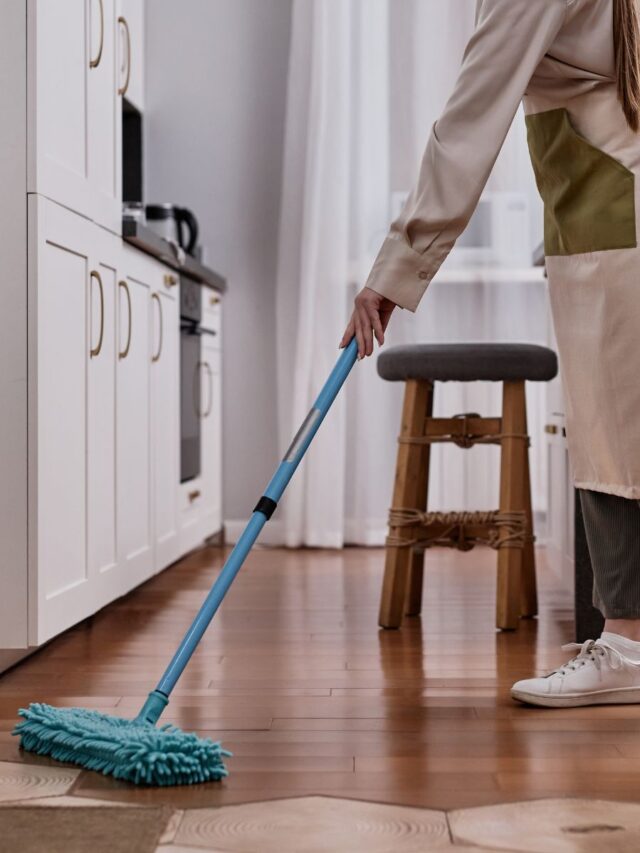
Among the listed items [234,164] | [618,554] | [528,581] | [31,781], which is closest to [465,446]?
[528,581]

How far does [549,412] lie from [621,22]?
1.58m

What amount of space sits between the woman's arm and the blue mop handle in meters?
0.10

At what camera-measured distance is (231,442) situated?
4.08m

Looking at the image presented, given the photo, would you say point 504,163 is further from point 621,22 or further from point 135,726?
point 135,726

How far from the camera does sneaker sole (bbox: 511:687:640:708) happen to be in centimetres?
175

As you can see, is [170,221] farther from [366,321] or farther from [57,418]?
[366,321]

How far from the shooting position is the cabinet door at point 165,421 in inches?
119

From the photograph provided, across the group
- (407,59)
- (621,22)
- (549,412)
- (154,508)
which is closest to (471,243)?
(407,59)

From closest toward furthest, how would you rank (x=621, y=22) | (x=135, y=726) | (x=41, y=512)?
(x=135, y=726) < (x=621, y=22) < (x=41, y=512)

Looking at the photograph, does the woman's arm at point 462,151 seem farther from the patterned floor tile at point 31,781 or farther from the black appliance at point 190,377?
the black appliance at point 190,377

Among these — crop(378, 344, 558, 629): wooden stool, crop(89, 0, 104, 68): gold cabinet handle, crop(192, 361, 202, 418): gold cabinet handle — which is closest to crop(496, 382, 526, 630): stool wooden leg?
crop(378, 344, 558, 629): wooden stool

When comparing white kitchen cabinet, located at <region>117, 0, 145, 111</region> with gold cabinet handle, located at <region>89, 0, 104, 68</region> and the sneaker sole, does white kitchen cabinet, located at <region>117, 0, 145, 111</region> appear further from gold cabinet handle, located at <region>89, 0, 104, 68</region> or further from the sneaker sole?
the sneaker sole

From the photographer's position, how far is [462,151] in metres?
1.72

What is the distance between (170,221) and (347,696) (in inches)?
84.7
